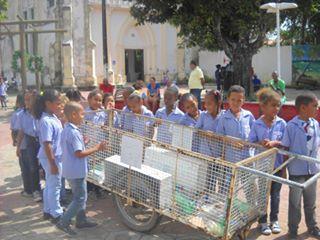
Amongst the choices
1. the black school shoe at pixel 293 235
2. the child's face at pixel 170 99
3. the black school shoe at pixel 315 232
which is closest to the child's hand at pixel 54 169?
the child's face at pixel 170 99

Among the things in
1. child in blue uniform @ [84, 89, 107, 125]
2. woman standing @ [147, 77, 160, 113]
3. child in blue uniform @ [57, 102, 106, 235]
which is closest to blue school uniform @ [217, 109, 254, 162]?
child in blue uniform @ [57, 102, 106, 235]

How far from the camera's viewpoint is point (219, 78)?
19.7m

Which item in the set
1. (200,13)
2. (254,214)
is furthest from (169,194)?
(200,13)

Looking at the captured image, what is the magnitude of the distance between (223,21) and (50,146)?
12.8 metres

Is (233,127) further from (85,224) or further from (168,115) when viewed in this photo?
(85,224)

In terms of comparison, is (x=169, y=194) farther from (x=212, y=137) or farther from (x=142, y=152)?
(x=212, y=137)

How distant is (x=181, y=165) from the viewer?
428 centimetres

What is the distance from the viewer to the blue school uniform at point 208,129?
516cm

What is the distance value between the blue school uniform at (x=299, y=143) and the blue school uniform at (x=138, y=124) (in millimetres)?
2015

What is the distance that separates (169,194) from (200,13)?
38.5ft

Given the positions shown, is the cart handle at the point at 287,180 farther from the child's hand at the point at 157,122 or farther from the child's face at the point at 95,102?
the child's face at the point at 95,102

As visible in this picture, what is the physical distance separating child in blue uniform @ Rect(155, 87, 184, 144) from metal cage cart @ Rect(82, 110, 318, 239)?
20cm

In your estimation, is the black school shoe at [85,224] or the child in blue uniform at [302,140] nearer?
the child in blue uniform at [302,140]

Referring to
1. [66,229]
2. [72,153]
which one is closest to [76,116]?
[72,153]
